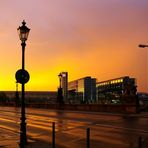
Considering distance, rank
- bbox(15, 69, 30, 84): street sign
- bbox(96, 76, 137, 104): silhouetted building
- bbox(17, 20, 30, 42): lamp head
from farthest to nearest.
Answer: bbox(96, 76, 137, 104): silhouetted building, bbox(15, 69, 30, 84): street sign, bbox(17, 20, 30, 42): lamp head

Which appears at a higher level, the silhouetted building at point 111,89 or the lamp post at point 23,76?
the silhouetted building at point 111,89

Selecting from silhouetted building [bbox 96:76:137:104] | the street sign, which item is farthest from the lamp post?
silhouetted building [bbox 96:76:137:104]

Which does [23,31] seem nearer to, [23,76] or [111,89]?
[23,76]

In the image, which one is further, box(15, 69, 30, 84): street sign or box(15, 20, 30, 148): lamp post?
box(15, 69, 30, 84): street sign

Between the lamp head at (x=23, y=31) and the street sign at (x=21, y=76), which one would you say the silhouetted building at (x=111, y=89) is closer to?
the street sign at (x=21, y=76)

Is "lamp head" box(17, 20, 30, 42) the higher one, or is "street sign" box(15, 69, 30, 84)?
"lamp head" box(17, 20, 30, 42)

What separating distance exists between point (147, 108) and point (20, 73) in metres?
35.0

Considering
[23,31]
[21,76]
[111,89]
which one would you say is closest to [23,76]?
[21,76]

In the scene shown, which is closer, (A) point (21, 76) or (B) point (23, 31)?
(B) point (23, 31)

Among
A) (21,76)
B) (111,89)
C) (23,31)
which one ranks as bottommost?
(21,76)

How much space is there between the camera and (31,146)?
57.5 feet

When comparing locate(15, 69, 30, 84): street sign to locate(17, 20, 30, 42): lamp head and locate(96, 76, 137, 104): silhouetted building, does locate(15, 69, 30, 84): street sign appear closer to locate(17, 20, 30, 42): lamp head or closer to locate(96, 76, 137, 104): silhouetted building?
locate(17, 20, 30, 42): lamp head

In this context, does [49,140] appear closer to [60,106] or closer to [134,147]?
[134,147]

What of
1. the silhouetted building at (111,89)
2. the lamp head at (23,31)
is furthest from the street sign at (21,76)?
the silhouetted building at (111,89)
